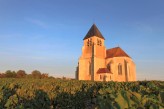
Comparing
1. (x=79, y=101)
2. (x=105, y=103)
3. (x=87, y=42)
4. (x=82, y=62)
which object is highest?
(x=87, y=42)

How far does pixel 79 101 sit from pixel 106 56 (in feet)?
125

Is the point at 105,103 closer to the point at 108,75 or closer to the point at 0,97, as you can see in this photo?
the point at 0,97

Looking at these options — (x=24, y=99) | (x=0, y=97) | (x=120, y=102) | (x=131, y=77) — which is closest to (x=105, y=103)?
(x=120, y=102)

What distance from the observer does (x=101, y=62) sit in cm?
4625

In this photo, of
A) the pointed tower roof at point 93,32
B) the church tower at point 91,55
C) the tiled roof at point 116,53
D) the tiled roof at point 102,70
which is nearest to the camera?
the tiled roof at point 102,70

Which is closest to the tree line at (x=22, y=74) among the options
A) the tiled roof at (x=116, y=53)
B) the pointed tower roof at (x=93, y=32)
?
the pointed tower roof at (x=93, y=32)

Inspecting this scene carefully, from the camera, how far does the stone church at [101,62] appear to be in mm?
43156

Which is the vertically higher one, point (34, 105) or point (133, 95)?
point (133, 95)

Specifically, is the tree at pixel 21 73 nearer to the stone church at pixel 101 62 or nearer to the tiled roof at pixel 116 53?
the stone church at pixel 101 62

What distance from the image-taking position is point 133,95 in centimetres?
168

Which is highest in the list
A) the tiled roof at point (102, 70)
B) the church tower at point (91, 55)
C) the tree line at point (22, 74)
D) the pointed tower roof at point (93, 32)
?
the pointed tower roof at point (93, 32)

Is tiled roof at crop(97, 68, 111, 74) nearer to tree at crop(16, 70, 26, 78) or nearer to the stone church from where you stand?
the stone church

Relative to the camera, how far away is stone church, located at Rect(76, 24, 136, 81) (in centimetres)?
4316

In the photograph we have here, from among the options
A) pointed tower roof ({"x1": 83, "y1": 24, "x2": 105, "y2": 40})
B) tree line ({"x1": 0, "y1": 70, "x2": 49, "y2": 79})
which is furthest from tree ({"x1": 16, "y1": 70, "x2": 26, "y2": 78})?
pointed tower roof ({"x1": 83, "y1": 24, "x2": 105, "y2": 40})
